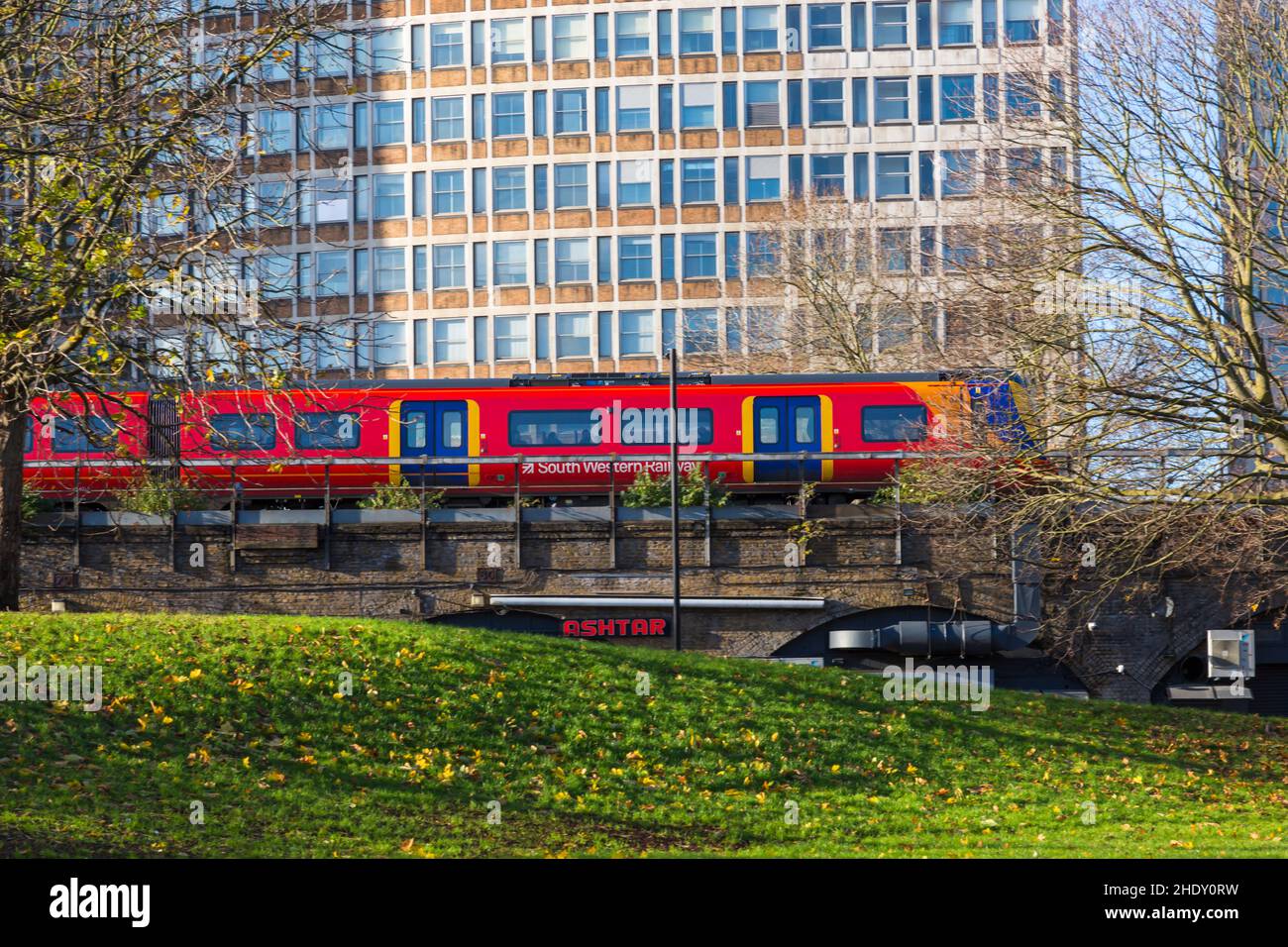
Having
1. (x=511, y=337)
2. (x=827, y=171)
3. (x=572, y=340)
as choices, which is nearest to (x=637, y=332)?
(x=572, y=340)

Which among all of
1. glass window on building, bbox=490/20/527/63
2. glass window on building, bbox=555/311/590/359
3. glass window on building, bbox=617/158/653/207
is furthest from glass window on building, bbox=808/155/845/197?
glass window on building, bbox=490/20/527/63

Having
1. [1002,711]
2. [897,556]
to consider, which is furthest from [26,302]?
[897,556]

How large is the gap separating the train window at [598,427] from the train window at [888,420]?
11.8 ft

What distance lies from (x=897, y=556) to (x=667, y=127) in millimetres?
30931

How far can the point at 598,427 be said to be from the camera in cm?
3566

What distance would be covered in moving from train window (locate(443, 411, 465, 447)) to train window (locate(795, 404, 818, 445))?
784 centimetres

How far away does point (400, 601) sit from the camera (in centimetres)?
3059

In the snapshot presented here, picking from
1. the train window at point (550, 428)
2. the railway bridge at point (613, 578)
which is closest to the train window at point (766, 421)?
the train window at point (550, 428)

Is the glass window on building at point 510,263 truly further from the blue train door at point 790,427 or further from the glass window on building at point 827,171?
the blue train door at point 790,427

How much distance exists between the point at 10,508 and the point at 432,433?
49.7 ft

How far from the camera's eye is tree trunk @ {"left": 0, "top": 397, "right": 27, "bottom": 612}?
20.5 meters

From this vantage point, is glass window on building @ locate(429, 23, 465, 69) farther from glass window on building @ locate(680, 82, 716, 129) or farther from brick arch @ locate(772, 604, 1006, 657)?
brick arch @ locate(772, 604, 1006, 657)
